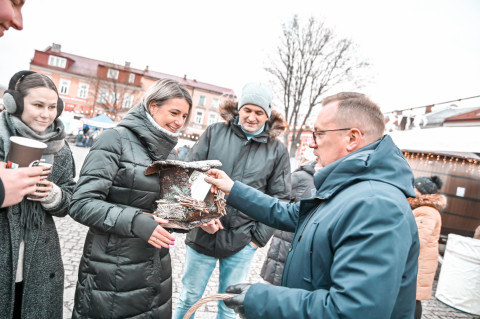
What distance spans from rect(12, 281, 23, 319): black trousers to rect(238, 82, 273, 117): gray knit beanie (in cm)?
207

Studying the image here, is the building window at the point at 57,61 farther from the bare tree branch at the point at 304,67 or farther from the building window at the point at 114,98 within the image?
the bare tree branch at the point at 304,67

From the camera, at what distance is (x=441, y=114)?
7082 millimetres

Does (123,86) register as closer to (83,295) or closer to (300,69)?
Result: (300,69)

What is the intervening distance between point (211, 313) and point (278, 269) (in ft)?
3.12

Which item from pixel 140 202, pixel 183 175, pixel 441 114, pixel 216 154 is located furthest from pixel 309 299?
pixel 441 114

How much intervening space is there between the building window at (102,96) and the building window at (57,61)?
7332mm

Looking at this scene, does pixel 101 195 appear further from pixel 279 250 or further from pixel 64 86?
pixel 64 86

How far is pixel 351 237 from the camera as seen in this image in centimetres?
103

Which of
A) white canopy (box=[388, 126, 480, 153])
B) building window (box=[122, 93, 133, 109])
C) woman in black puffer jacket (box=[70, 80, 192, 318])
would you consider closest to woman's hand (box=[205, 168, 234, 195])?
woman in black puffer jacket (box=[70, 80, 192, 318])

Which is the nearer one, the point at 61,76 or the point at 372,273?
the point at 372,273

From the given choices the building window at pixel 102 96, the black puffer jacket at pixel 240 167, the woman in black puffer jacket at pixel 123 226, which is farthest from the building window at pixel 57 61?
the woman in black puffer jacket at pixel 123 226

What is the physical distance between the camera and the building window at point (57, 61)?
38.7 m

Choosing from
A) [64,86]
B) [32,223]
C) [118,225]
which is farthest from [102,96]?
[118,225]

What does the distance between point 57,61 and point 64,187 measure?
46409 millimetres
